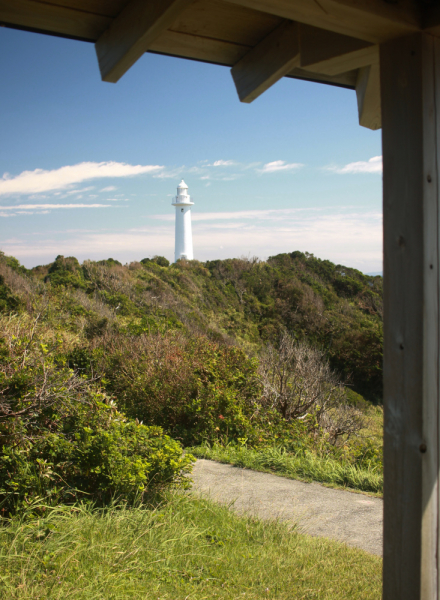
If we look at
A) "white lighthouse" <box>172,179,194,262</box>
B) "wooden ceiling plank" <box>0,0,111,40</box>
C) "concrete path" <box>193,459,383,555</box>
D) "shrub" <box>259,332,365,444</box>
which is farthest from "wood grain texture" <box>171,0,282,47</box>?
"white lighthouse" <box>172,179,194,262</box>

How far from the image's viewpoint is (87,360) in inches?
347

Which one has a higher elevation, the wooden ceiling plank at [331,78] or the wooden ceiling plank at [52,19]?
the wooden ceiling plank at [331,78]

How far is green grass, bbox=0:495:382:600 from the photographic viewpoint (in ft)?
8.67

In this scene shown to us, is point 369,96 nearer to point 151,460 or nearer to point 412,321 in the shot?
point 412,321

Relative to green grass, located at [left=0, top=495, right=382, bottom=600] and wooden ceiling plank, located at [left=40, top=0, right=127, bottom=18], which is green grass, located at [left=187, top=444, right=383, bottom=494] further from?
wooden ceiling plank, located at [left=40, top=0, right=127, bottom=18]

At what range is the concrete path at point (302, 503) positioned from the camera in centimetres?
383

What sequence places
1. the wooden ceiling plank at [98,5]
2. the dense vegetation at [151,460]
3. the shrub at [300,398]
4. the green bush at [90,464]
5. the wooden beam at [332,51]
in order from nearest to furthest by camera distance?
the wooden ceiling plank at [98,5]
the wooden beam at [332,51]
the dense vegetation at [151,460]
the green bush at [90,464]
the shrub at [300,398]

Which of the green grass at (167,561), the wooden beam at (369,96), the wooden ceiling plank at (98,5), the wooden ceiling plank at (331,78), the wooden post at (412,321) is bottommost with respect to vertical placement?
the green grass at (167,561)

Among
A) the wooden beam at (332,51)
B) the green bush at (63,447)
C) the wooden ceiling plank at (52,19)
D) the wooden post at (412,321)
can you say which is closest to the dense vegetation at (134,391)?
the green bush at (63,447)

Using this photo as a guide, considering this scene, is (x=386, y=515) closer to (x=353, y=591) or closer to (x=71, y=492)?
(x=353, y=591)

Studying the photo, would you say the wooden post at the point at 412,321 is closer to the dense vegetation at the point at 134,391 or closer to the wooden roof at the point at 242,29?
the wooden roof at the point at 242,29

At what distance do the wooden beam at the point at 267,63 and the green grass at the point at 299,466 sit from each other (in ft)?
14.3

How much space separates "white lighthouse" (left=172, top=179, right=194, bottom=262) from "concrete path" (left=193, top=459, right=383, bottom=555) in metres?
30.3

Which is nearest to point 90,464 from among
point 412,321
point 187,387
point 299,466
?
point 299,466
